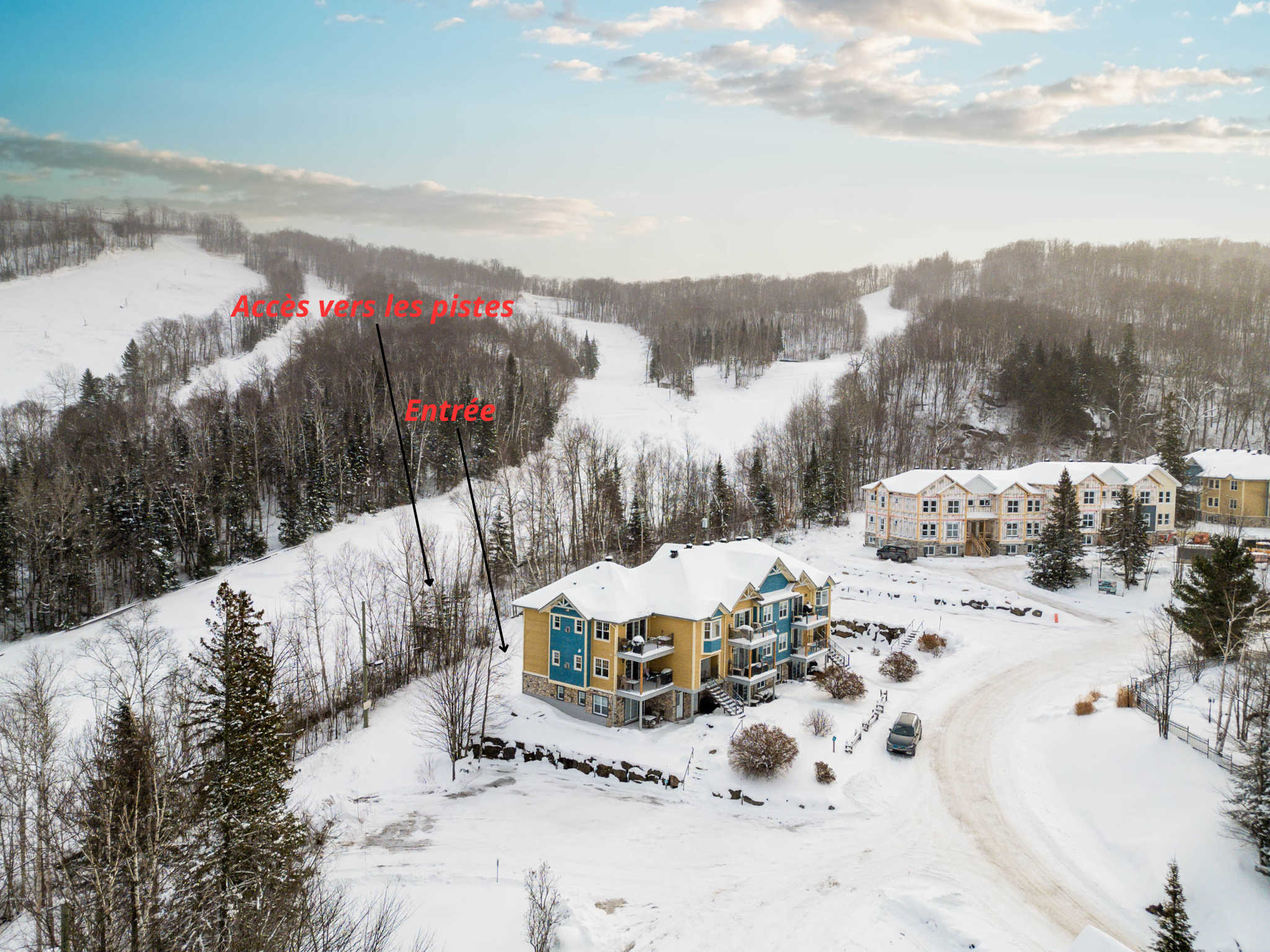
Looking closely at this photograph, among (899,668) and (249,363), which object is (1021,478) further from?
(249,363)

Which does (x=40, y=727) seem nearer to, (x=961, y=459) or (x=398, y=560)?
(x=398, y=560)

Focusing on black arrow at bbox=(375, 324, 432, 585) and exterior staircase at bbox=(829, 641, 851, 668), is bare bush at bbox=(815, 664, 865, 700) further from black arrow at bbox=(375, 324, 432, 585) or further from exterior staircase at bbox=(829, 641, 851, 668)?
black arrow at bbox=(375, 324, 432, 585)

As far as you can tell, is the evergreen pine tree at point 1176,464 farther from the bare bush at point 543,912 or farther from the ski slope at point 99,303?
the ski slope at point 99,303

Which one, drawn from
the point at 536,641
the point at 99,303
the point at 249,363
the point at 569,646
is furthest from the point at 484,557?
the point at 99,303

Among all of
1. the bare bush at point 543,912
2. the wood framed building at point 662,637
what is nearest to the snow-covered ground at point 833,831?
the bare bush at point 543,912

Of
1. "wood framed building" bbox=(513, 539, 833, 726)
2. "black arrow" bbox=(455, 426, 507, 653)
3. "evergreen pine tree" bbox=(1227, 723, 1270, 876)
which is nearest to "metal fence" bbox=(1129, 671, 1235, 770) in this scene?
"evergreen pine tree" bbox=(1227, 723, 1270, 876)

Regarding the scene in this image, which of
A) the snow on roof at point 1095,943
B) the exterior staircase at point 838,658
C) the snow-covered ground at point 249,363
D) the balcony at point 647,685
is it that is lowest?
the exterior staircase at point 838,658
